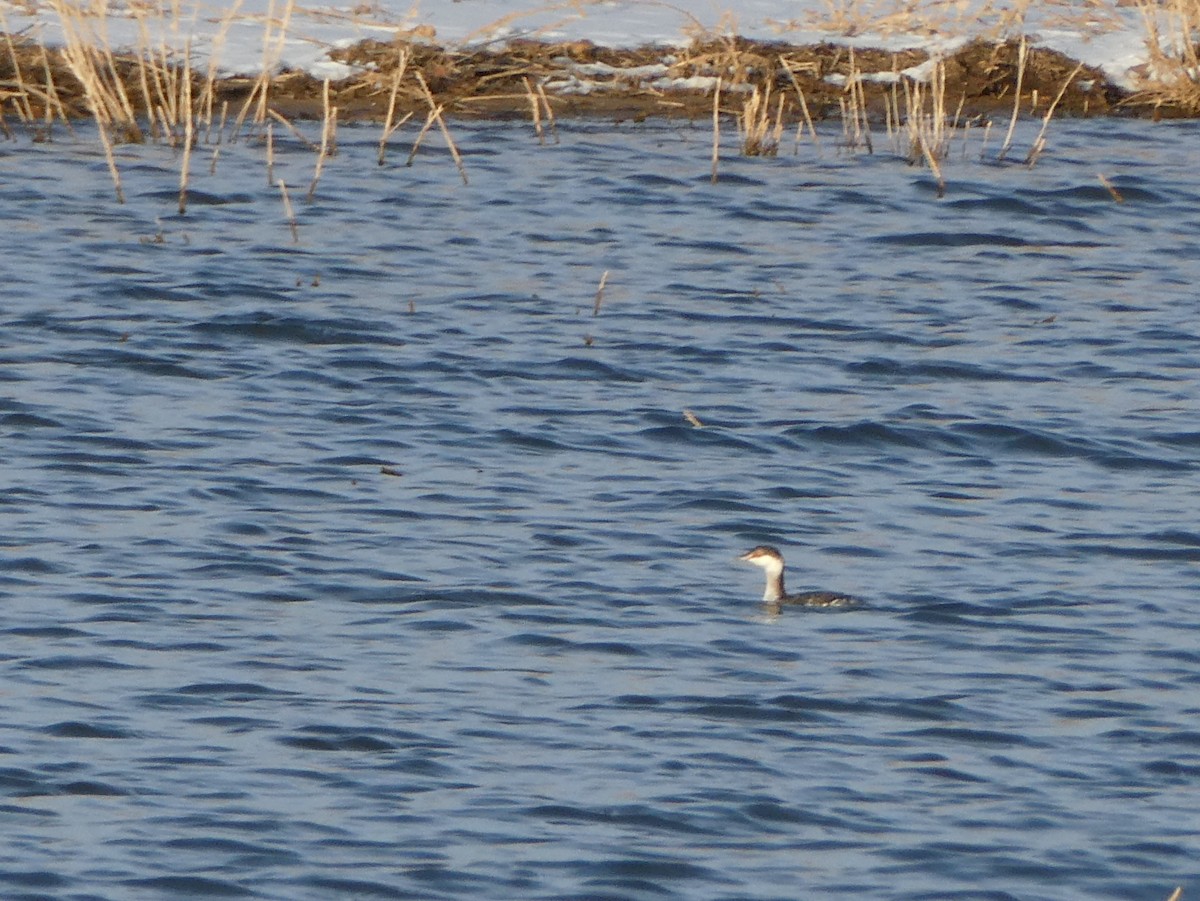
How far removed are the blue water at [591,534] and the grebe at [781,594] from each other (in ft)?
0.49

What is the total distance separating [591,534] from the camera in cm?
980

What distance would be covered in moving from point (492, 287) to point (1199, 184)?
251 inches

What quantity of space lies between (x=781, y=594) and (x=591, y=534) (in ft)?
3.93

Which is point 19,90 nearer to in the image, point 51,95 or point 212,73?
point 51,95

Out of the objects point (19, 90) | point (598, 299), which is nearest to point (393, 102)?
point (19, 90)

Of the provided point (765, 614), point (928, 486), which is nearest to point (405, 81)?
point (928, 486)

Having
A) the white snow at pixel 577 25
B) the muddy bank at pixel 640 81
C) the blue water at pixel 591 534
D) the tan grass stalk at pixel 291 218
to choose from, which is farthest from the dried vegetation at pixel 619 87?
the tan grass stalk at pixel 291 218

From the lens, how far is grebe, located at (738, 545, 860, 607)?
885 cm

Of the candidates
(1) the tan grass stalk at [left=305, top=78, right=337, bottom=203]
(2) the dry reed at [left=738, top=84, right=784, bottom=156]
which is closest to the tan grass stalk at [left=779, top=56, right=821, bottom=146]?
(2) the dry reed at [left=738, top=84, right=784, bottom=156]

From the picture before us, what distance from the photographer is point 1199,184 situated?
706 inches

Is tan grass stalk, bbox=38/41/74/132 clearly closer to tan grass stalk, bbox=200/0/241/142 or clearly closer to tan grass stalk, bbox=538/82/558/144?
tan grass stalk, bbox=200/0/241/142

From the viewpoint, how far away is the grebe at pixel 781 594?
8.85 metres

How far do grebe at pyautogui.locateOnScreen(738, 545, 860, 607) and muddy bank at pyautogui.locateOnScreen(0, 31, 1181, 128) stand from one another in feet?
33.3

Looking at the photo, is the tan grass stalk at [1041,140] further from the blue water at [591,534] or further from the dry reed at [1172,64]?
the blue water at [591,534]
